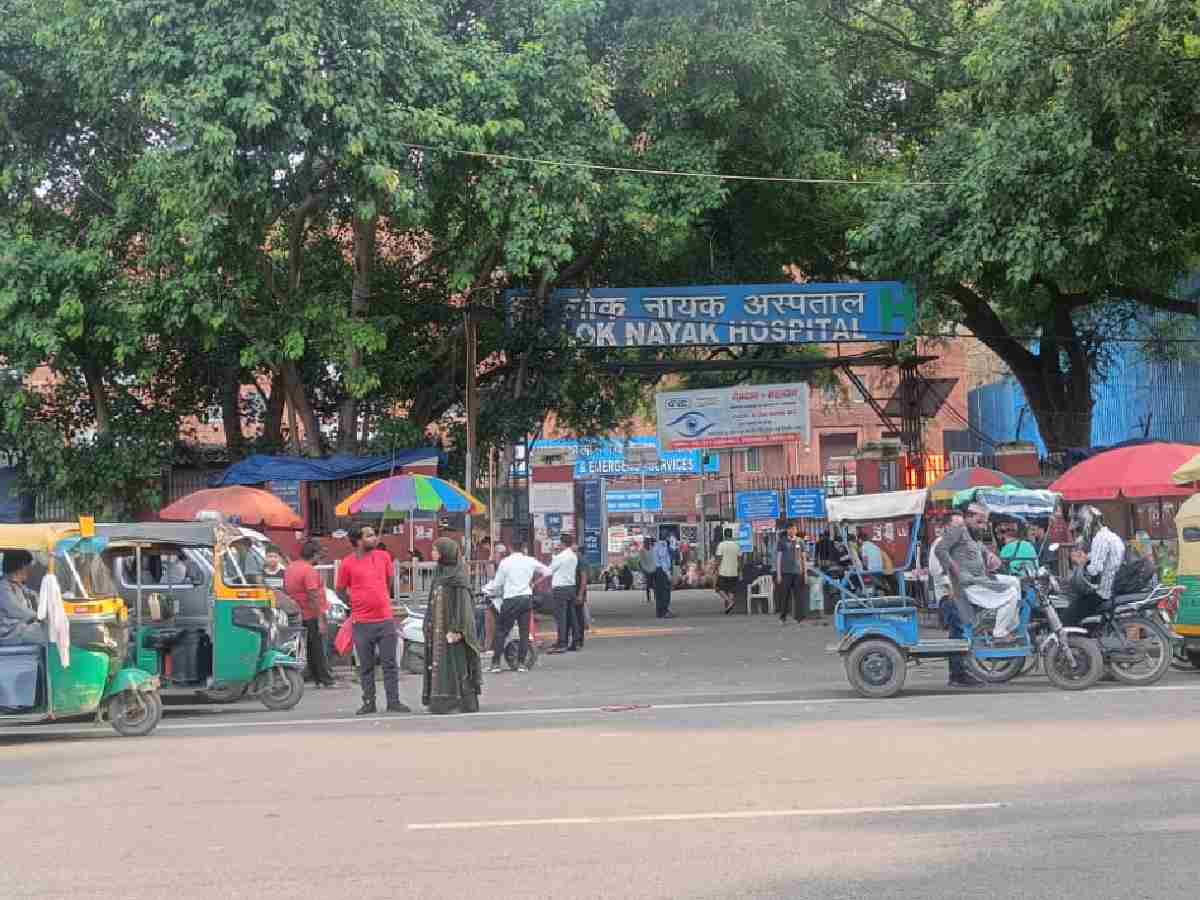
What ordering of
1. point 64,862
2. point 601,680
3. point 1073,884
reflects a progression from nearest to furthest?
1. point 1073,884
2. point 64,862
3. point 601,680

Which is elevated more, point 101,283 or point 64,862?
point 101,283

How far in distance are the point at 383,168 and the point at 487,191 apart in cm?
243

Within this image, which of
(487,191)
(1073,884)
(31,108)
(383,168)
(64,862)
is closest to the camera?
(1073,884)

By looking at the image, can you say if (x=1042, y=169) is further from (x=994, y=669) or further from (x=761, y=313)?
(x=994, y=669)

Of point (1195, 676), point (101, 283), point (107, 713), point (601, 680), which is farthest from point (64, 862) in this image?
point (101, 283)

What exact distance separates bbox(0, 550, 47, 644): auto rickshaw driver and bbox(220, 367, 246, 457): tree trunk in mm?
15869

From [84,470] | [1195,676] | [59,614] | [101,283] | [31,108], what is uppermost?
[31,108]

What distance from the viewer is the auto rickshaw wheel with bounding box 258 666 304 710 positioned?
1595 centimetres

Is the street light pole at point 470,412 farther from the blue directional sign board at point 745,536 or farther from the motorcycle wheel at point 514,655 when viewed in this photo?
the blue directional sign board at point 745,536

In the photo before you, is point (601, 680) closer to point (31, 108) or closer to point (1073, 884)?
point (1073, 884)

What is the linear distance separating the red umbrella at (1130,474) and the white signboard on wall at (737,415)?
6504mm

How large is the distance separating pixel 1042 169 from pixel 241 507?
43.4 ft

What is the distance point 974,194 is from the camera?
80.5 feet

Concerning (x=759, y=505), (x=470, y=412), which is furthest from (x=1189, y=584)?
(x=759, y=505)
